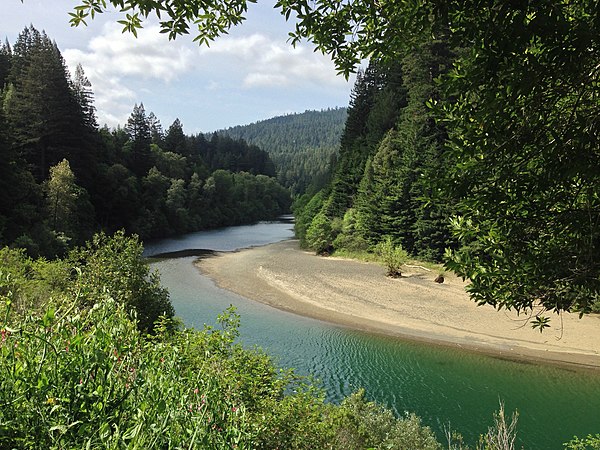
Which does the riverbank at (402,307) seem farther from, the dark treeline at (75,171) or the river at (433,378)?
the dark treeline at (75,171)

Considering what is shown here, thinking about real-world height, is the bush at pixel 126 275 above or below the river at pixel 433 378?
above

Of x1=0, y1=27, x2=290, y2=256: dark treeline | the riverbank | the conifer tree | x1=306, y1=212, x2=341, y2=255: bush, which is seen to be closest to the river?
the riverbank

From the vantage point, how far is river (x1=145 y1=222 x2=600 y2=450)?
1288cm

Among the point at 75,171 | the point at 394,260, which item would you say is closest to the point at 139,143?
the point at 75,171

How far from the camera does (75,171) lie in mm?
40875

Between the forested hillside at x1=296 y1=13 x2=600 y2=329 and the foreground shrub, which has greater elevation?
the forested hillside at x1=296 y1=13 x2=600 y2=329

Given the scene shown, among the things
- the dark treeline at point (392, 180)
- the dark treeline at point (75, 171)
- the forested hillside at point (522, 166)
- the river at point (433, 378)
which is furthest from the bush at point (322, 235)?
the forested hillside at point (522, 166)

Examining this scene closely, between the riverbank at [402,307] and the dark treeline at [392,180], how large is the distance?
4.19 meters

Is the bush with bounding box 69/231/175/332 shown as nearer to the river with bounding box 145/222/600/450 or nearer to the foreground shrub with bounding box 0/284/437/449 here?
the river with bounding box 145/222/600/450

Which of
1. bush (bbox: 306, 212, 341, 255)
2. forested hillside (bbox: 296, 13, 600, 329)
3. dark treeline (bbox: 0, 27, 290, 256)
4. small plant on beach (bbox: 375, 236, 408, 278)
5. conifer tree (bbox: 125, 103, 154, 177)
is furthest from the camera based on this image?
conifer tree (bbox: 125, 103, 154, 177)

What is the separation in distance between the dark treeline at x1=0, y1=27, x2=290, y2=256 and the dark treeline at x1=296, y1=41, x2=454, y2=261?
20054 millimetres

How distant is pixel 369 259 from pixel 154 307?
90.7 feet

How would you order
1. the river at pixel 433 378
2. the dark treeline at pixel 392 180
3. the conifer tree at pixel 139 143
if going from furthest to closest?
the conifer tree at pixel 139 143
the dark treeline at pixel 392 180
the river at pixel 433 378

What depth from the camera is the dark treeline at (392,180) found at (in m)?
37.0
